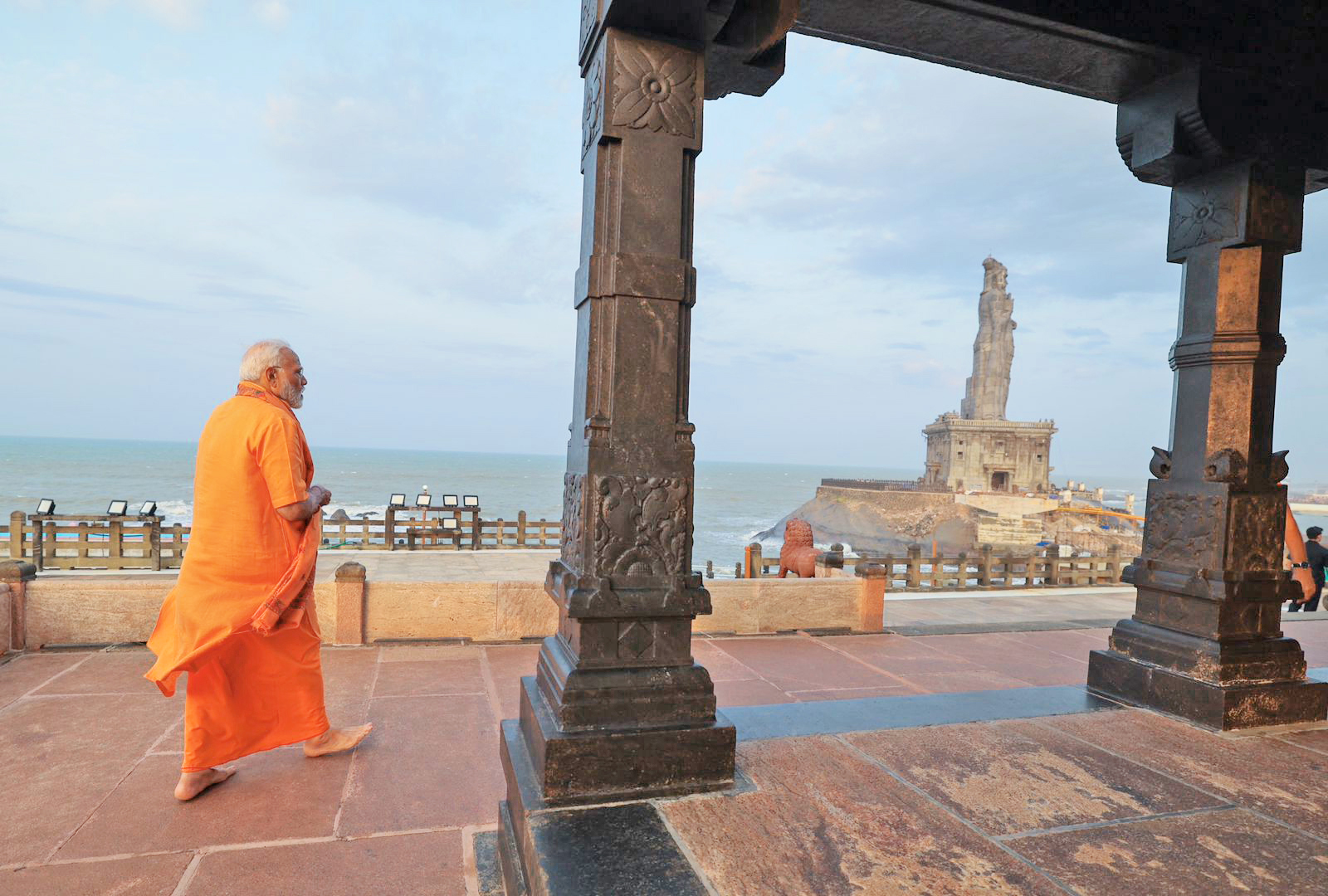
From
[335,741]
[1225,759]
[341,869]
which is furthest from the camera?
[335,741]

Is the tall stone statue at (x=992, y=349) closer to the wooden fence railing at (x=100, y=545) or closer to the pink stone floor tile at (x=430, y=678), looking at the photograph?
the wooden fence railing at (x=100, y=545)

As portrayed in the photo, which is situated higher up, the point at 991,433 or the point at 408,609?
the point at 991,433

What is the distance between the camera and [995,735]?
310 cm

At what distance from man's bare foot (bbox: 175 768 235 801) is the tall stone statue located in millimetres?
68146

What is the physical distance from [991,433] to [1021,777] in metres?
60.5

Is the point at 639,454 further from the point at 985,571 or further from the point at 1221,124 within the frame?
the point at 985,571

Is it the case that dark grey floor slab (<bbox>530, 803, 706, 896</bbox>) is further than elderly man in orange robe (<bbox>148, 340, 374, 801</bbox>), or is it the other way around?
elderly man in orange robe (<bbox>148, 340, 374, 801</bbox>)

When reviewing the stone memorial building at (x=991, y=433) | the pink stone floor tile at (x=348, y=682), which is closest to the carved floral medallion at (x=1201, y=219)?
the pink stone floor tile at (x=348, y=682)

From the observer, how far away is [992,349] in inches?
2579

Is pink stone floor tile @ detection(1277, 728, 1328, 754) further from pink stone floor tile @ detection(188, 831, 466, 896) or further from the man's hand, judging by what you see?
the man's hand

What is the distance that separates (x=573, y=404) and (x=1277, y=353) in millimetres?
3423

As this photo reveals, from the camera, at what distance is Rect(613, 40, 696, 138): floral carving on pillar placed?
2.46 meters

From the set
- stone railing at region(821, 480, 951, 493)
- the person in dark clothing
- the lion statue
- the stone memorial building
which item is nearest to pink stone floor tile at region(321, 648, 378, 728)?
the lion statue

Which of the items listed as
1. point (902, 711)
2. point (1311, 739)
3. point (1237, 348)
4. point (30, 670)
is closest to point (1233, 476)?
point (1237, 348)
